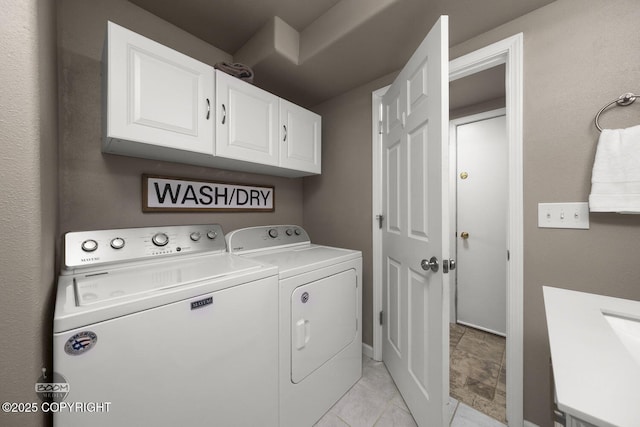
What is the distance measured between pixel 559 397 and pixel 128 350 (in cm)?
107

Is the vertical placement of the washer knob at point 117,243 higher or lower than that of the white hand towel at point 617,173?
lower

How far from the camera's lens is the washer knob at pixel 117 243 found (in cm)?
109

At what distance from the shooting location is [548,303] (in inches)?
35.4

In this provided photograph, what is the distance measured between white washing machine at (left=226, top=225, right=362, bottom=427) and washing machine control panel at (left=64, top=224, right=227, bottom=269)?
17cm

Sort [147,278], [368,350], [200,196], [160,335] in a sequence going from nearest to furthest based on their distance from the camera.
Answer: [160,335] → [147,278] → [200,196] → [368,350]

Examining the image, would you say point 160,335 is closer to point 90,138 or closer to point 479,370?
point 90,138

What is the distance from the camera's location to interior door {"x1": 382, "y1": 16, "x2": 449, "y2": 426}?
1.07 metres

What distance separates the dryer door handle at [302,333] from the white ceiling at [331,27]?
5.64ft

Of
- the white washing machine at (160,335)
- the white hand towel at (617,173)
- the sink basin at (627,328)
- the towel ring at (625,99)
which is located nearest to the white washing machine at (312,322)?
the white washing machine at (160,335)

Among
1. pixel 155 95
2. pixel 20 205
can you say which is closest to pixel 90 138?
pixel 155 95

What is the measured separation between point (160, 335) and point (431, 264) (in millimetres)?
1158

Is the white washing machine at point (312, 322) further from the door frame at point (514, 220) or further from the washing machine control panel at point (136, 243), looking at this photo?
the door frame at point (514, 220)

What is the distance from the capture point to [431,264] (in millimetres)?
1127

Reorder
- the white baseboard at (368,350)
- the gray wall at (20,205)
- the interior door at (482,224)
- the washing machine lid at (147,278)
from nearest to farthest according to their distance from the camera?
the gray wall at (20,205) → the washing machine lid at (147,278) → the white baseboard at (368,350) → the interior door at (482,224)
